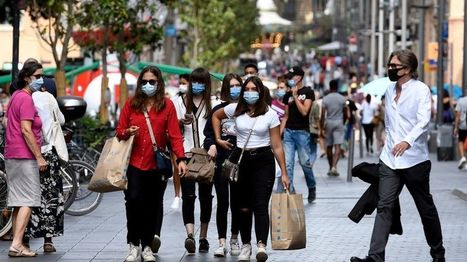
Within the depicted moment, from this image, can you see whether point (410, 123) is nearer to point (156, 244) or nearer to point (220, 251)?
point (220, 251)

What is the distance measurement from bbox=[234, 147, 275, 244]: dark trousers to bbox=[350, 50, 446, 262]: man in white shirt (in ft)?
3.54

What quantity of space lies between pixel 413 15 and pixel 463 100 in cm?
4049

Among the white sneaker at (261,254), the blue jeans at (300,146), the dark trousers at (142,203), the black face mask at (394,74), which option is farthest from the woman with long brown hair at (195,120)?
the blue jeans at (300,146)

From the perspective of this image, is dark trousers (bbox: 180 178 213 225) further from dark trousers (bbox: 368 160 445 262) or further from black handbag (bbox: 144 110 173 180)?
dark trousers (bbox: 368 160 445 262)

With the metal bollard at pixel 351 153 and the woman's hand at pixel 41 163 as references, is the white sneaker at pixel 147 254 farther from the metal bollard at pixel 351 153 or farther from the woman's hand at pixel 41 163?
the metal bollard at pixel 351 153

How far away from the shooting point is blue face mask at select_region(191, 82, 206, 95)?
565 inches

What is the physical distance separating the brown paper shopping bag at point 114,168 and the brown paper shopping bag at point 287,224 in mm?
1259

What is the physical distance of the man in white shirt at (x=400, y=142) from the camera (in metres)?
12.1

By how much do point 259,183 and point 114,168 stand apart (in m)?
1.28

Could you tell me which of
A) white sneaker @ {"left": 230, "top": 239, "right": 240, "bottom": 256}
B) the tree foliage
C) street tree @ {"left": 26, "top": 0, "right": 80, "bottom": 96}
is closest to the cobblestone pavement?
white sneaker @ {"left": 230, "top": 239, "right": 240, "bottom": 256}

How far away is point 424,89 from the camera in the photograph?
39.9 ft

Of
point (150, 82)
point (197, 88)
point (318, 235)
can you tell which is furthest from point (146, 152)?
point (318, 235)

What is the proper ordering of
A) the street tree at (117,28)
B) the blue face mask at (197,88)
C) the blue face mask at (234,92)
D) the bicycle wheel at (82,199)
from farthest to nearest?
1. the street tree at (117,28)
2. the bicycle wheel at (82,199)
3. the blue face mask at (197,88)
4. the blue face mask at (234,92)

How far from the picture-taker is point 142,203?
12.9 metres
